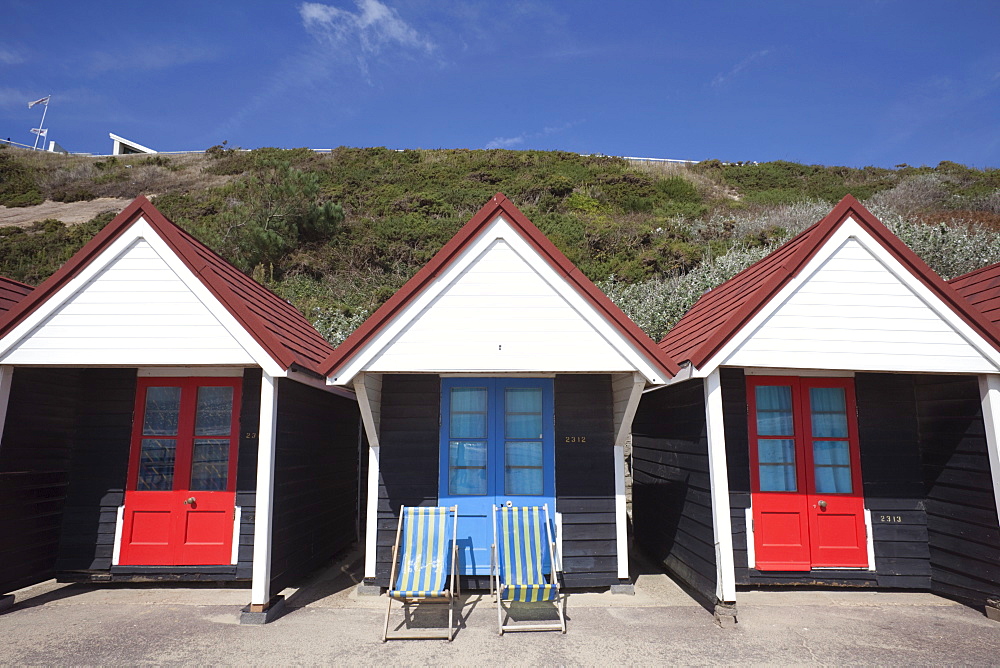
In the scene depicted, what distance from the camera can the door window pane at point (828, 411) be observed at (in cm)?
609

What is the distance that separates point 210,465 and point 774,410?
21.2 feet

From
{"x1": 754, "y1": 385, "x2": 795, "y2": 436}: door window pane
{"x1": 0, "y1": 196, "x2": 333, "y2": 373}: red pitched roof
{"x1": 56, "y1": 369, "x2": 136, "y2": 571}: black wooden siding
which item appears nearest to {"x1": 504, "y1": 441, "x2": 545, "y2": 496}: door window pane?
{"x1": 0, "y1": 196, "x2": 333, "y2": 373}: red pitched roof

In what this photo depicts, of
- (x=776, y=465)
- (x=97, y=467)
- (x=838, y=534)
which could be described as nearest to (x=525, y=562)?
(x=776, y=465)

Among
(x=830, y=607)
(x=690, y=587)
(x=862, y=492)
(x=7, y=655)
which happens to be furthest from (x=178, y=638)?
(x=862, y=492)

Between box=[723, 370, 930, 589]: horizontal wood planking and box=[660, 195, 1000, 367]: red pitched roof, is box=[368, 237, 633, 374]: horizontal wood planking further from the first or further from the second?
box=[723, 370, 930, 589]: horizontal wood planking

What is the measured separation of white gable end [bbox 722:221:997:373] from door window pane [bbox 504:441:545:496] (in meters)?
2.27

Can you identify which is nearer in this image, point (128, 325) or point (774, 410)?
point (128, 325)

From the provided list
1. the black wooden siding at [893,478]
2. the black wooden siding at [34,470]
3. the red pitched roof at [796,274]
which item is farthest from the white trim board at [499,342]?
the black wooden siding at [34,470]

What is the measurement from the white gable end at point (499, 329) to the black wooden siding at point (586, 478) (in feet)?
3.06

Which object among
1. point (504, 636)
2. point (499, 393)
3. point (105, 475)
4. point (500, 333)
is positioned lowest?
point (504, 636)

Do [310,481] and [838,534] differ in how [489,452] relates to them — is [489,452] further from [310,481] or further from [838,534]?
[838,534]

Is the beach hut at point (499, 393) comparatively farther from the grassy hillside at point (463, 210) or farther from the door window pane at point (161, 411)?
the grassy hillside at point (463, 210)

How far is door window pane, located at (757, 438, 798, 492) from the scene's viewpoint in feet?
19.6

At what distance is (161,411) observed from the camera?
20.5ft
